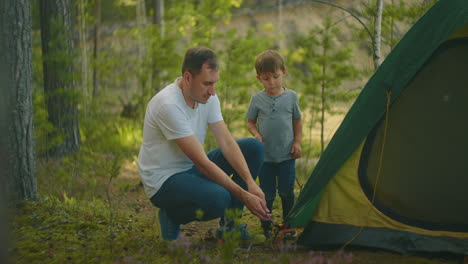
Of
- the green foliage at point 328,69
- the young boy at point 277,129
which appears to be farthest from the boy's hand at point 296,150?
the green foliage at point 328,69

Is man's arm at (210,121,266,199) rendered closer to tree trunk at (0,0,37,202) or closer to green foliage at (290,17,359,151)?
tree trunk at (0,0,37,202)

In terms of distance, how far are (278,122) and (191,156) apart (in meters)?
0.92

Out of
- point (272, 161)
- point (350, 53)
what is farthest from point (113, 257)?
point (350, 53)

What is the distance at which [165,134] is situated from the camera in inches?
117

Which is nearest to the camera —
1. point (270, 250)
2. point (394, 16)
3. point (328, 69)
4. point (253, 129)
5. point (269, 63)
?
point (270, 250)

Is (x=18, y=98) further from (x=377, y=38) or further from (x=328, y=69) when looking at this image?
(x=328, y=69)

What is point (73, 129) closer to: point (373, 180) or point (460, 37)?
point (373, 180)

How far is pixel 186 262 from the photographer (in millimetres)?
2590

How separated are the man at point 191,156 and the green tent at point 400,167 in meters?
0.50

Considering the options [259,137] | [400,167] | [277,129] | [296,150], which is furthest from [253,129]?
[400,167]

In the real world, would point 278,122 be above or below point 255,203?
above

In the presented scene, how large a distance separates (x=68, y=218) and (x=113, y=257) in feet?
2.99

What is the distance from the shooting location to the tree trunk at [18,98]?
343 centimetres

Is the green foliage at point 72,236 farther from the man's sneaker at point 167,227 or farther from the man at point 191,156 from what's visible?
the man at point 191,156
